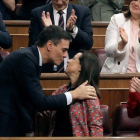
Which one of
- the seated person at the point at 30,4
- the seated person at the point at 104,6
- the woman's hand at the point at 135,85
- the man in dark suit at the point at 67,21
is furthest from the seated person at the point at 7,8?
the woman's hand at the point at 135,85

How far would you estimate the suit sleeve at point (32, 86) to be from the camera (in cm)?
128

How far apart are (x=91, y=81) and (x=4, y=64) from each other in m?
0.26

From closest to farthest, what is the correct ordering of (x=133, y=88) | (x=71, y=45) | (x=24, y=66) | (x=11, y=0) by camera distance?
(x=24, y=66), (x=133, y=88), (x=71, y=45), (x=11, y=0)

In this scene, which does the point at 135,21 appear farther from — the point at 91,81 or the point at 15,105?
the point at 15,105

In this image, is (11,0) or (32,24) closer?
(32,24)

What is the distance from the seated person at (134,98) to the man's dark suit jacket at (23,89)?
0.25 m

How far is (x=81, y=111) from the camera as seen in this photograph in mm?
1334

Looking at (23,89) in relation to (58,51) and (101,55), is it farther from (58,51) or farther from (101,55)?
(101,55)

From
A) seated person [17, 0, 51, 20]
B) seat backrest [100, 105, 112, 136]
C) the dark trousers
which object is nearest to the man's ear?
the dark trousers

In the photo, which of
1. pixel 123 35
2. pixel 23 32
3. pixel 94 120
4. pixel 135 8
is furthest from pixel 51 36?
pixel 23 32

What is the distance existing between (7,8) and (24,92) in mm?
1174

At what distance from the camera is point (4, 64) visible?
1307mm

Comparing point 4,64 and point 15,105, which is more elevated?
point 4,64

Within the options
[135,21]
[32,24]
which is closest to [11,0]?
[32,24]
